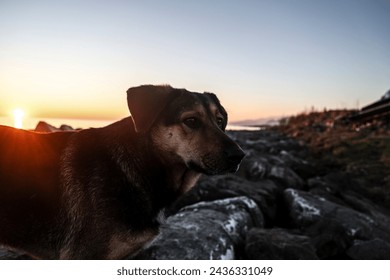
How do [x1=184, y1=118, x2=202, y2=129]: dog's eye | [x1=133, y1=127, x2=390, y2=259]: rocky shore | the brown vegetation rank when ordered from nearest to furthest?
1. [x1=184, y1=118, x2=202, y2=129]: dog's eye
2. [x1=133, y1=127, x2=390, y2=259]: rocky shore
3. the brown vegetation

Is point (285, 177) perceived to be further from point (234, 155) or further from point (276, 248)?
point (234, 155)

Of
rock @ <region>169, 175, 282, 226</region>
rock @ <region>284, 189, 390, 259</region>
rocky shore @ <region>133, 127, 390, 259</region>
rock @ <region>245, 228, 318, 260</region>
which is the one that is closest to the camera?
rocky shore @ <region>133, 127, 390, 259</region>

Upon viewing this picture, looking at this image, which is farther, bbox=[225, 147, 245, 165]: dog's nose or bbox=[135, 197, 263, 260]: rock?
bbox=[135, 197, 263, 260]: rock

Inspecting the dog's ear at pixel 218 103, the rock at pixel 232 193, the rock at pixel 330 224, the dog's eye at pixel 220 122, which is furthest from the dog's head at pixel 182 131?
the rock at pixel 232 193

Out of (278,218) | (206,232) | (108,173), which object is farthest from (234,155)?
(278,218)

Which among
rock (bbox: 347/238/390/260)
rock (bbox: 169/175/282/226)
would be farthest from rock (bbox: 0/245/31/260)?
rock (bbox: 347/238/390/260)

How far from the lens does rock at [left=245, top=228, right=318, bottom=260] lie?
500 cm

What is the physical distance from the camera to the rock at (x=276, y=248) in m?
5.00

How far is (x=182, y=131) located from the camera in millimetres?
3725

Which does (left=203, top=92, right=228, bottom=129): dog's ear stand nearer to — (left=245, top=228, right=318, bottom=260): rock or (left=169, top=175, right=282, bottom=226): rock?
(left=245, top=228, right=318, bottom=260): rock

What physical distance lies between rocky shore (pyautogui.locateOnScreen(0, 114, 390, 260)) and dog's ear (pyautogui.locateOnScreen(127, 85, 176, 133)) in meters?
1.19
